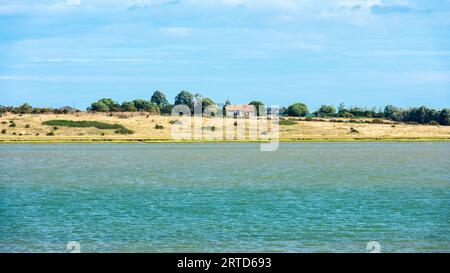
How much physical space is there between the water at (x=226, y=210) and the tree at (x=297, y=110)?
133252 mm

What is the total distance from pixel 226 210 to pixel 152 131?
90.1m

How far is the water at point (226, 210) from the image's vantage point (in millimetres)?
23344

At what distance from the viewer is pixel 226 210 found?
→ 31.0 metres

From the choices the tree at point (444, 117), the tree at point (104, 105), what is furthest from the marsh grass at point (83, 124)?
the tree at point (444, 117)

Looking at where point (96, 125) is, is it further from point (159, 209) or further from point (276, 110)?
point (159, 209)

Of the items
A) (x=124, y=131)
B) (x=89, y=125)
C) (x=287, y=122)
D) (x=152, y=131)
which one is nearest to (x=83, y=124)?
(x=89, y=125)

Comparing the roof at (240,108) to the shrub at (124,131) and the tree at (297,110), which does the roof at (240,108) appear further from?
the shrub at (124,131)

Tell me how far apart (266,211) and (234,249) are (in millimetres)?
8614

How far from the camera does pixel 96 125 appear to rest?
120750mm

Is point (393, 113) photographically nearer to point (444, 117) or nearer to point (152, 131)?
point (444, 117)

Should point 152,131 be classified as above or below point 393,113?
below

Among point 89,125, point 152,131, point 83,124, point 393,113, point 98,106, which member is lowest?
point 152,131
